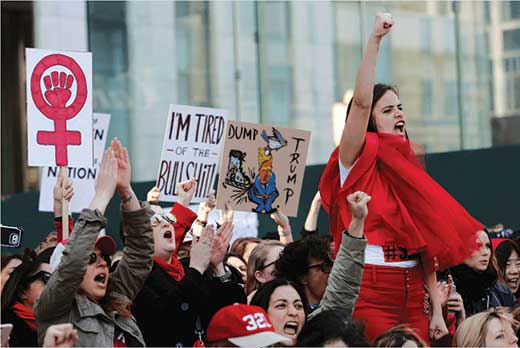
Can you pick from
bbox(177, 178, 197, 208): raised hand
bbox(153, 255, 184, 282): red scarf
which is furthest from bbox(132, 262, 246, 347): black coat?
bbox(177, 178, 197, 208): raised hand

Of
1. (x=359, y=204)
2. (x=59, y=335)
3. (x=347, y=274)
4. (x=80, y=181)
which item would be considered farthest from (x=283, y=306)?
(x=80, y=181)

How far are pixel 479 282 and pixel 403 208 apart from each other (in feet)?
5.93

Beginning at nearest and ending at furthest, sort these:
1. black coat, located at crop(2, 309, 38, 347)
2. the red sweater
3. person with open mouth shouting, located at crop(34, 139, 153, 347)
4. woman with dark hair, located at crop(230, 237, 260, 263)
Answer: person with open mouth shouting, located at crop(34, 139, 153, 347) → black coat, located at crop(2, 309, 38, 347) → the red sweater → woman with dark hair, located at crop(230, 237, 260, 263)

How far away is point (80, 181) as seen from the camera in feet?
33.9

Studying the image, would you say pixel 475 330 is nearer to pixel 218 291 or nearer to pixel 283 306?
pixel 283 306

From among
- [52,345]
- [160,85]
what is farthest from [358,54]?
[52,345]

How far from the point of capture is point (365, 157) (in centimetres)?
569

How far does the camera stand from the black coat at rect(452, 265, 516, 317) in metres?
7.29

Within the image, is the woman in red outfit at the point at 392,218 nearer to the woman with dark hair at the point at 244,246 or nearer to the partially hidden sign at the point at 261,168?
the partially hidden sign at the point at 261,168

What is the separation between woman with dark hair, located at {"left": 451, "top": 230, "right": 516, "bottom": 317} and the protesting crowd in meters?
0.63

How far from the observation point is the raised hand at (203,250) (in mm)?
5695

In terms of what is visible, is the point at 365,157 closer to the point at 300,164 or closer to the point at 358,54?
the point at 300,164

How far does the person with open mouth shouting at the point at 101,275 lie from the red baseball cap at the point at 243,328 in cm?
41

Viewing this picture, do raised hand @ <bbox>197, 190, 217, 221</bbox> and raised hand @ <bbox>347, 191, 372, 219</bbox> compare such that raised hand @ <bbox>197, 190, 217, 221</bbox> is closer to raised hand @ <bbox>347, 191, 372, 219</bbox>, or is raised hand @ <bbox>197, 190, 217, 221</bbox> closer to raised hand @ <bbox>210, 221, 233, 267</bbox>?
raised hand @ <bbox>210, 221, 233, 267</bbox>
